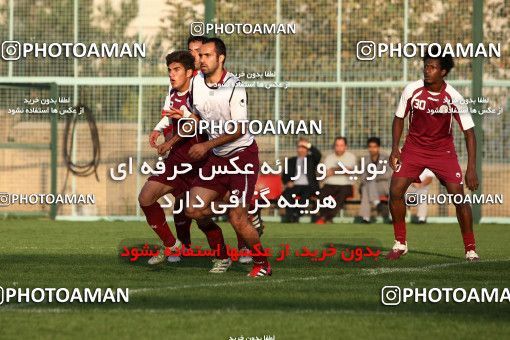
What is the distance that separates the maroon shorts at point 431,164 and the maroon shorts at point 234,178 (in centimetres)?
305

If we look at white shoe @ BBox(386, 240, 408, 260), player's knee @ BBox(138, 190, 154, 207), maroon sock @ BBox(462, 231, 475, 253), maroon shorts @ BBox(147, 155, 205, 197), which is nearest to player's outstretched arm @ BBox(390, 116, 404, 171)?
white shoe @ BBox(386, 240, 408, 260)

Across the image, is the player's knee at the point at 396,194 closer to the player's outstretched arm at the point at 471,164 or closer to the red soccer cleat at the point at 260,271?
the player's outstretched arm at the point at 471,164

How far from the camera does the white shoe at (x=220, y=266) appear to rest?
12219mm

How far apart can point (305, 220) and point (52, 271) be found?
13.8m

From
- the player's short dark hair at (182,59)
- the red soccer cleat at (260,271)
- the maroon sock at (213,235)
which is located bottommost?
the red soccer cleat at (260,271)

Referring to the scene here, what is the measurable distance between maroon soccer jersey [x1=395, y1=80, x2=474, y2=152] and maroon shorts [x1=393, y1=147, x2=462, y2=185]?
0.20 feet

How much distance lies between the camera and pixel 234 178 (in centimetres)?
1160

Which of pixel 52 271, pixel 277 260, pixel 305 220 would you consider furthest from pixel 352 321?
pixel 305 220

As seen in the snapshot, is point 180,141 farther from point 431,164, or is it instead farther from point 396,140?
point 431,164

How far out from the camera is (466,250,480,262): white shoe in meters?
14.1

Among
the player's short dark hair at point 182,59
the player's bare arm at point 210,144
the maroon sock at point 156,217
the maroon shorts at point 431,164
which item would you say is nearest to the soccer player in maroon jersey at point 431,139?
the maroon shorts at point 431,164

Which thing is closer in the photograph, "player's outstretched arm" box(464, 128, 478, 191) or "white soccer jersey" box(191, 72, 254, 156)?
"white soccer jersey" box(191, 72, 254, 156)

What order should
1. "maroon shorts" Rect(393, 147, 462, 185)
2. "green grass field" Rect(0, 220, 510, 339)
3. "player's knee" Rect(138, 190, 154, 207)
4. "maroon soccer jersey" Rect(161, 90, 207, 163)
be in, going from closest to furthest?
1. "green grass field" Rect(0, 220, 510, 339)
2. "player's knee" Rect(138, 190, 154, 207)
3. "maroon soccer jersey" Rect(161, 90, 207, 163)
4. "maroon shorts" Rect(393, 147, 462, 185)

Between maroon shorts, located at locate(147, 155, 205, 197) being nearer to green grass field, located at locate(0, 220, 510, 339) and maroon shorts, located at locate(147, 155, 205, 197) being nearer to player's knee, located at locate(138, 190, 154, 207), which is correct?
player's knee, located at locate(138, 190, 154, 207)
